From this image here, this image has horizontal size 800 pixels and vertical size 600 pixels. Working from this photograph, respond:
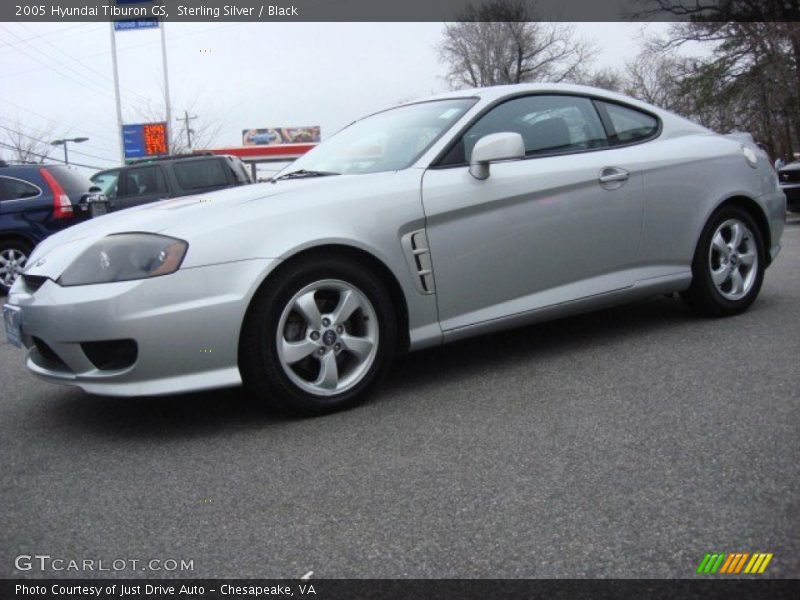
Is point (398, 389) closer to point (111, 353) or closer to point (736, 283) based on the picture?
point (111, 353)

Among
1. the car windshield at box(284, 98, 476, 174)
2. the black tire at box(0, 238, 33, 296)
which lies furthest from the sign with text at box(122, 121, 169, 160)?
the car windshield at box(284, 98, 476, 174)

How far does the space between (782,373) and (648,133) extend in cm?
168

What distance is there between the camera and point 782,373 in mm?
3531

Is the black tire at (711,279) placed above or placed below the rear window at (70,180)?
below

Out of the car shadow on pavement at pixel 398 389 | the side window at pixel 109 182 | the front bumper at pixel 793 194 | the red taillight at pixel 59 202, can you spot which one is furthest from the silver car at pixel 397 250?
the front bumper at pixel 793 194

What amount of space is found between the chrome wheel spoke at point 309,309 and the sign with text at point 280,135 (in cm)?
7147

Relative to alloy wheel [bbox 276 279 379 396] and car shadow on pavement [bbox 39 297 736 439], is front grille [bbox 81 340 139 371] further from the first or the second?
alloy wheel [bbox 276 279 379 396]

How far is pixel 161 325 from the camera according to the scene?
9.92 ft

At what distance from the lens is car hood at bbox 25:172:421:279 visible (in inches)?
124

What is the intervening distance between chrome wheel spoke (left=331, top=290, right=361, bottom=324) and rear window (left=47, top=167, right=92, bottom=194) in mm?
7204

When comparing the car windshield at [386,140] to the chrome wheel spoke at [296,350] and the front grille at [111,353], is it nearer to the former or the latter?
the chrome wheel spoke at [296,350]

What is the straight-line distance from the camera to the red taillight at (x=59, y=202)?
9227 mm

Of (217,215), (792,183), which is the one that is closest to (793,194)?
(792,183)
